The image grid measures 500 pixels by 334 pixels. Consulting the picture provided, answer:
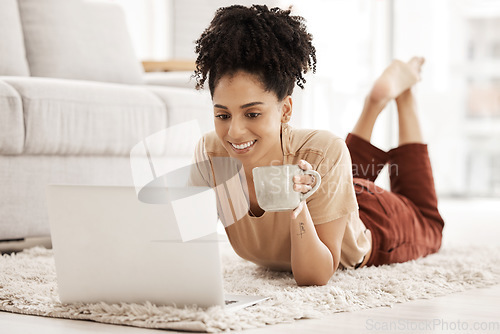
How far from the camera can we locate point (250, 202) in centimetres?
149

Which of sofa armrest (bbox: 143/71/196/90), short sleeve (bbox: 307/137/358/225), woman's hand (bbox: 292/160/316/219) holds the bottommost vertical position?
short sleeve (bbox: 307/137/358/225)

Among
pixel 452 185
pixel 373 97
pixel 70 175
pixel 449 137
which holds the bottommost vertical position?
pixel 452 185

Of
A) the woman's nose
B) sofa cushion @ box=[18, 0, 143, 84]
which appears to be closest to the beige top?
the woman's nose

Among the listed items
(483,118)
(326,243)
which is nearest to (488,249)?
(326,243)

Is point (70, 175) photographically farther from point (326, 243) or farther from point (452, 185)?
point (452, 185)

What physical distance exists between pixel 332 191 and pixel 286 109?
21 centimetres

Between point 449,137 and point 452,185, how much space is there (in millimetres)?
360

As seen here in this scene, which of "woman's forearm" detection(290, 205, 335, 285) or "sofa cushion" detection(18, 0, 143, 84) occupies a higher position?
"sofa cushion" detection(18, 0, 143, 84)

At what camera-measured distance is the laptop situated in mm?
1079

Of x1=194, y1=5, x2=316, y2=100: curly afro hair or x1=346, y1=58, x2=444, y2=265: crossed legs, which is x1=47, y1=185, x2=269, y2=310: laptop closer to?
x1=194, y1=5, x2=316, y2=100: curly afro hair

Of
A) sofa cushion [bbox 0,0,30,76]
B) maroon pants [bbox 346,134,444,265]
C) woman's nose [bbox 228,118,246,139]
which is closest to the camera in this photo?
woman's nose [bbox 228,118,246,139]

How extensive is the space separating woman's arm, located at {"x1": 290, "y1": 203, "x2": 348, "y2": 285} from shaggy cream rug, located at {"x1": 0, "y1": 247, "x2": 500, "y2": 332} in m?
0.03

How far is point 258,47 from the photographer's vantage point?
133cm

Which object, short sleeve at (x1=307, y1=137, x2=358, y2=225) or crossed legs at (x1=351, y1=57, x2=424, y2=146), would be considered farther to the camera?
crossed legs at (x1=351, y1=57, x2=424, y2=146)
